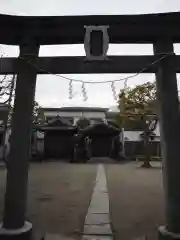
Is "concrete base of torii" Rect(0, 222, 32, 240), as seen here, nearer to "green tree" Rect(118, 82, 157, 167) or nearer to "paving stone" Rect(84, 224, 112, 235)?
"paving stone" Rect(84, 224, 112, 235)

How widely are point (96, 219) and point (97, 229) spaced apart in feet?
2.01

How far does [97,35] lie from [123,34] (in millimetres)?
421

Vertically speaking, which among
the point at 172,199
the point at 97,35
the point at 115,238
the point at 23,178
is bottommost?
the point at 115,238

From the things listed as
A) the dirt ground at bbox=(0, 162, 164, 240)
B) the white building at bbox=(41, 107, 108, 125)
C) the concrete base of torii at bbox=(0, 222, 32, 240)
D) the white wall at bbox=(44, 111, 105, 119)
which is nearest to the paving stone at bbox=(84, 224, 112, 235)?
the dirt ground at bbox=(0, 162, 164, 240)

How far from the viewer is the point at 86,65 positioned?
3.89 meters

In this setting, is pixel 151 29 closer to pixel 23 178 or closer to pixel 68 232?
pixel 23 178

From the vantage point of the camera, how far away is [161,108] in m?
3.89

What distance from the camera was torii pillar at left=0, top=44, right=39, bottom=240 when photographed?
3.65m

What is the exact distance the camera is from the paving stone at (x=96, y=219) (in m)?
4.79

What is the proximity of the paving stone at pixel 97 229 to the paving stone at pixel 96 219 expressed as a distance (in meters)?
0.17

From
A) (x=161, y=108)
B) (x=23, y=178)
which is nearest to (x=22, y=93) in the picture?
(x=23, y=178)

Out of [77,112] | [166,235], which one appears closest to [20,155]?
[166,235]

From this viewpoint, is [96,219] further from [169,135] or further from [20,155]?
[169,135]

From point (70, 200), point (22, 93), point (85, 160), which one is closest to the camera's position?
point (22, 93)
